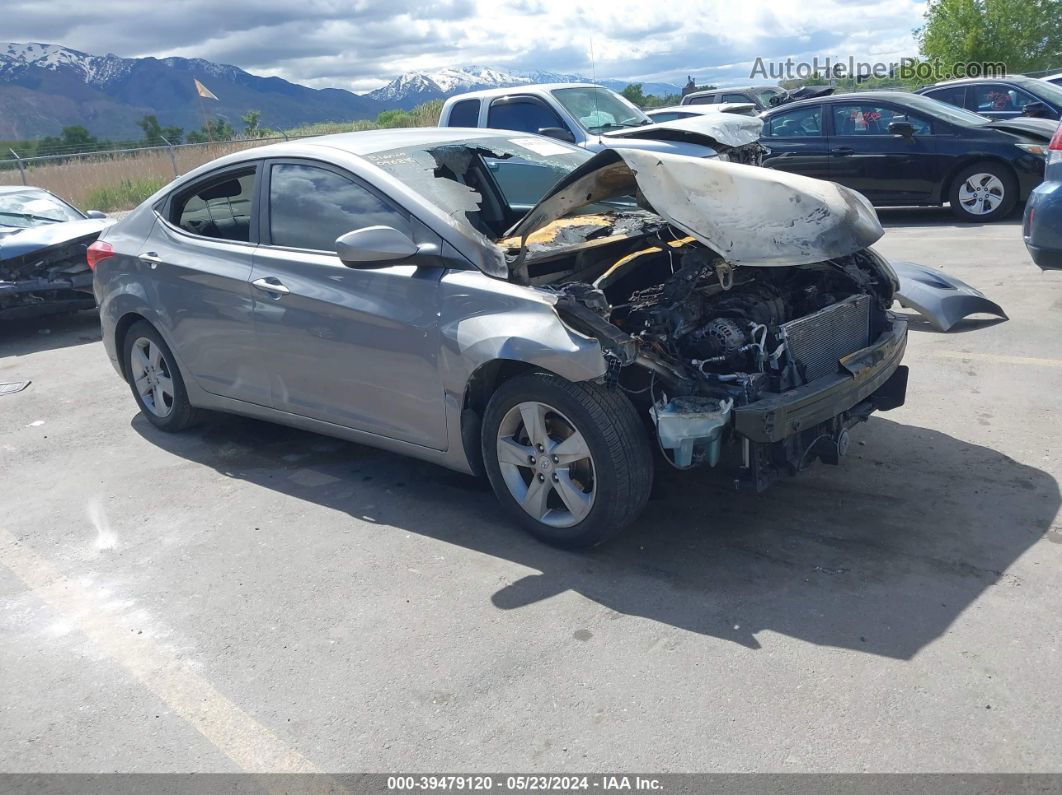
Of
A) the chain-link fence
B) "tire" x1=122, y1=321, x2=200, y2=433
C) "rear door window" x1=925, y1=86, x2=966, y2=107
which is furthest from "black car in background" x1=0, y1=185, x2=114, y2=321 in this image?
the chain-link fence

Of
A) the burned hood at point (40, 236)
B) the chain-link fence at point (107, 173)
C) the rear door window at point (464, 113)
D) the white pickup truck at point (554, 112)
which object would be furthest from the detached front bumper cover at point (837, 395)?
the chain-link fence at point (107, 173)

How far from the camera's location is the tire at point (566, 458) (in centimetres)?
397

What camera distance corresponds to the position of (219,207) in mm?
5629

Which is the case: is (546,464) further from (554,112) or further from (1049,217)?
(554,112)

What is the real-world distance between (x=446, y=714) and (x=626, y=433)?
134 cm

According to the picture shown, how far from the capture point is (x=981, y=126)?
11.5 meters

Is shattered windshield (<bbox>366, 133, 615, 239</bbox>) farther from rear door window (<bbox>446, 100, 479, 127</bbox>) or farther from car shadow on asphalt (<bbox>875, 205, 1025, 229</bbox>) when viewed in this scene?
rear door window (<bbox>446, 100, 479, 127</bbox>)

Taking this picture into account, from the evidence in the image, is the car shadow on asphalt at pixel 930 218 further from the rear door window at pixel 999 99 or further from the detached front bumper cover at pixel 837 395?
the detached front bumper cover at pixel 837 395

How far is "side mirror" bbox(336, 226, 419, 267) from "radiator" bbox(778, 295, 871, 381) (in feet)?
5.58

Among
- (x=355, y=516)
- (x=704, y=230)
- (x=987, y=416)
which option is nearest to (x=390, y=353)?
(x=355, y=516)

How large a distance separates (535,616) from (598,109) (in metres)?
9.62

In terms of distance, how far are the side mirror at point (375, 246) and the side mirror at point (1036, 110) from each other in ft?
40.5

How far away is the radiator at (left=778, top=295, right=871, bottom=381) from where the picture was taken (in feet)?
13.8

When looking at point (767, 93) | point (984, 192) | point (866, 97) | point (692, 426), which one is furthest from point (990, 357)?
point (767, 93)
